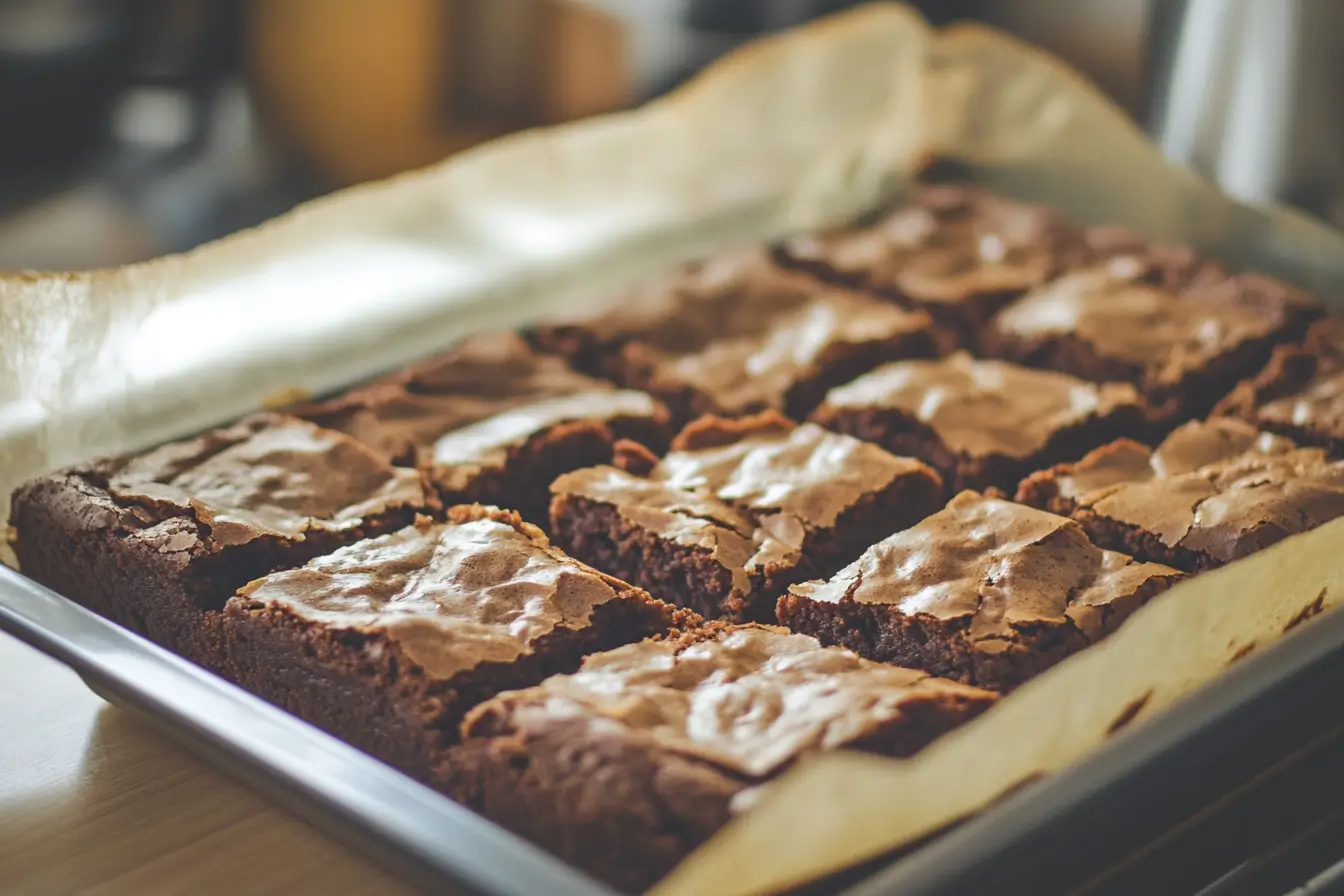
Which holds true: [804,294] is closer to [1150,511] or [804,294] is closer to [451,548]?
[1150,511]

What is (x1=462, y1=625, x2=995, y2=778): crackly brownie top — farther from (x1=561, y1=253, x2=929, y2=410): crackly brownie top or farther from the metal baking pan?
(x1=561, y1=253, x2=929, y2=410): crackly brownie top

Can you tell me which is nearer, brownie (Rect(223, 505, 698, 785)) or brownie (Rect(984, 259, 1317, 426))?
brownie (Rect(223, 505, 698, 785))

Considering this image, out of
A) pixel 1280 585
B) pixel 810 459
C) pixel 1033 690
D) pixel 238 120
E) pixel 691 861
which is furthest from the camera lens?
pixel 238 120

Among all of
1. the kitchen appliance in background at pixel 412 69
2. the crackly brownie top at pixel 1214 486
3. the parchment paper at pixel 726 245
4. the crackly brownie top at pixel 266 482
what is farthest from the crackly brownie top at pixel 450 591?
the kitchen appliance in background at pixel 412 69

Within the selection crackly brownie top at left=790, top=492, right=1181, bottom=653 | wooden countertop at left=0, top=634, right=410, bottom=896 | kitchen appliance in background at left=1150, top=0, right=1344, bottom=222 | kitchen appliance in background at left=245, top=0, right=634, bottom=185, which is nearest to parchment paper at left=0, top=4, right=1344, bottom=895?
kitchen appliance in background at left=1150, top=0, right=1344, bottom=222

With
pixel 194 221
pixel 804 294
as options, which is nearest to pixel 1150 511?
pixel 804 294

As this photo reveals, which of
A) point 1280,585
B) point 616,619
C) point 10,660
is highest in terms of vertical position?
point 1280,585
